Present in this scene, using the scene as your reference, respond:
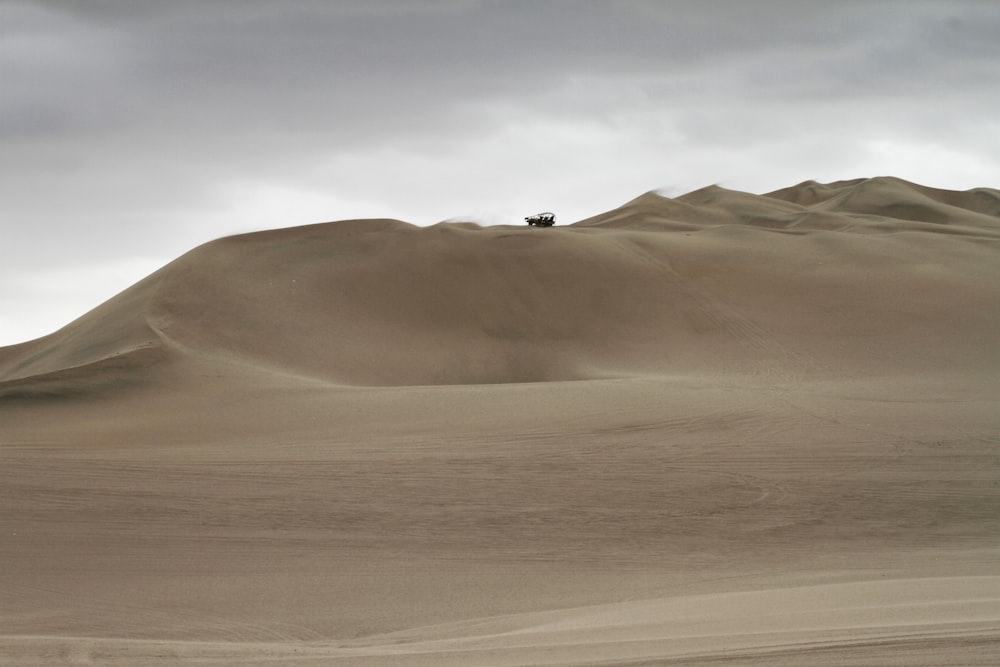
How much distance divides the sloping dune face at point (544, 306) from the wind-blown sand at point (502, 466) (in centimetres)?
13

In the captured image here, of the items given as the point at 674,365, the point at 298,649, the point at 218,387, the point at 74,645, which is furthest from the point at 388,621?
the point at 674,365

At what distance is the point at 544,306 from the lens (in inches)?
1180

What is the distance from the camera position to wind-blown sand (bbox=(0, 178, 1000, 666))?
924 centimetres

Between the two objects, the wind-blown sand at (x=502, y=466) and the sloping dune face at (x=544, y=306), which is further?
the sloping dune face at (x=544, y=306)

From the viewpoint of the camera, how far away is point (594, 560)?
41.3ft

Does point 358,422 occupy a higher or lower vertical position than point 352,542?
higher

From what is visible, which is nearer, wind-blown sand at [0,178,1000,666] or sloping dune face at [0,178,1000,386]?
wind-blown sand at [0,178,1000,666]

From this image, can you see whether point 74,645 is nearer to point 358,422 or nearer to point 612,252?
point 358,422

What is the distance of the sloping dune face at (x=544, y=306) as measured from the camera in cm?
2538

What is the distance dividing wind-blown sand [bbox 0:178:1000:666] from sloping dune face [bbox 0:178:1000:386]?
13cm

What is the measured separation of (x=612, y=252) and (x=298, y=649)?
25.9m

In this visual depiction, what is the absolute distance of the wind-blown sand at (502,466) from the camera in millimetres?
9242

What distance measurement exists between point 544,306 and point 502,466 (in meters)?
14.7

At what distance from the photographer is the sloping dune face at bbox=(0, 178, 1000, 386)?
999 inches
